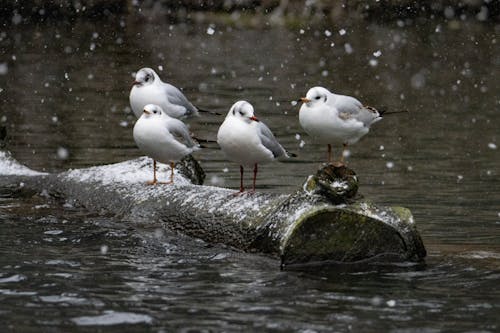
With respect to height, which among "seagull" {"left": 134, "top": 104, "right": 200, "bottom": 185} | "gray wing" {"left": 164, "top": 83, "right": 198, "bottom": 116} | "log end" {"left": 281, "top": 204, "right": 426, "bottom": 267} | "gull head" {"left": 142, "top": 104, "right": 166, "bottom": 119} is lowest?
"log end" {"left": 281, "top": 204, "right": 426, "bottom": 267}

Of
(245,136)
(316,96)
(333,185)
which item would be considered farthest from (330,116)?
(333,185)

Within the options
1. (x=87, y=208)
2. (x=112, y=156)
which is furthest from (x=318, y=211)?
(x=112, y=156)

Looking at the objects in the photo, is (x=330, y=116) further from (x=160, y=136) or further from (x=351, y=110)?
(x=160, y=136)

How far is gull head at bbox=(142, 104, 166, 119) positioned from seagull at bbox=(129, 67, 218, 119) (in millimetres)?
962

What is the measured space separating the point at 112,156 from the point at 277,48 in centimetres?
1929

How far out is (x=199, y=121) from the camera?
66.2 feet

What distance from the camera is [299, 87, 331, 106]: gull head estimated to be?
1068 centimetres

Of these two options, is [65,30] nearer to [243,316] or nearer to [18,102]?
[18,102]

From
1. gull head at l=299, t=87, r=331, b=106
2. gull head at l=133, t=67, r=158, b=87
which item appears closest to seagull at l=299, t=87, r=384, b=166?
gull head at l=299, t=87, r=331, b=106

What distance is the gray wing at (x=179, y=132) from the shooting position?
460 inches

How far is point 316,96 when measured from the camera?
1070 centimetres

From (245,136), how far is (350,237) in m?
1.42

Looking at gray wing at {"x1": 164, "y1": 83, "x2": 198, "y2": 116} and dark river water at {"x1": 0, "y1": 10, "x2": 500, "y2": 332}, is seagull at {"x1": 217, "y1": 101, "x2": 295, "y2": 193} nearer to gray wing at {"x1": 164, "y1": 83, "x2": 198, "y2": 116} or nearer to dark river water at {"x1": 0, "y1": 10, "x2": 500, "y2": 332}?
dark river water at {"x1": 0, "y1": 10, "x2": 500, "y2": 332}

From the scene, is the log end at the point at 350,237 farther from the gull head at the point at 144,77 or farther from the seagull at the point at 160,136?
the gull head at the point at 144,77
